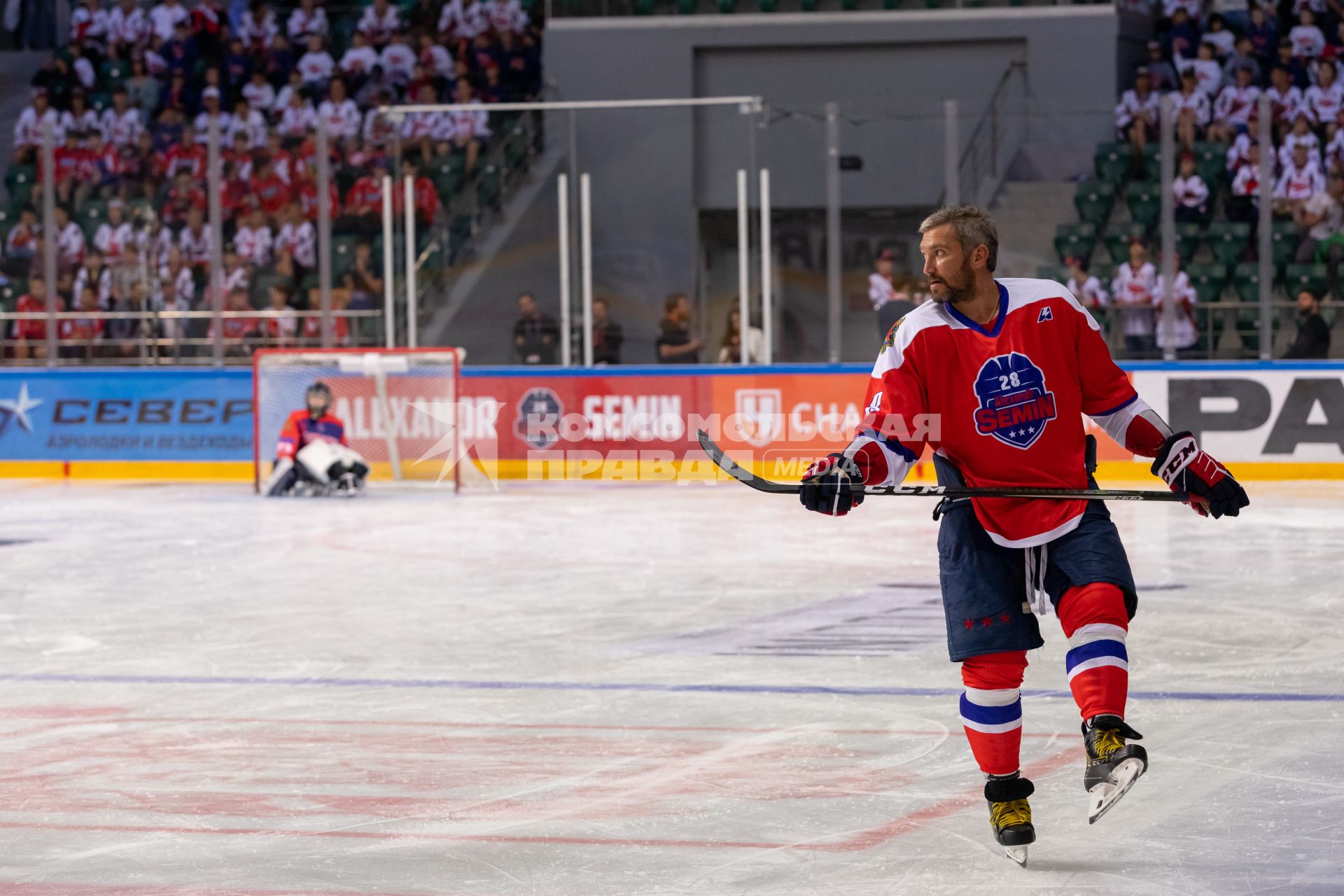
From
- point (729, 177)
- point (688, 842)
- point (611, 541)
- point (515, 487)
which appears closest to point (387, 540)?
point (611, 541)

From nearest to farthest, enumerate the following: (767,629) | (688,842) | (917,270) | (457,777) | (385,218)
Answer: (688,842) → (457,777) → (767,629) → (917,270) → (385,218)

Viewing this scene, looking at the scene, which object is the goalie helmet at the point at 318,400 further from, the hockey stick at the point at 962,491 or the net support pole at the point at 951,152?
the hockey stick at the point at 962,491

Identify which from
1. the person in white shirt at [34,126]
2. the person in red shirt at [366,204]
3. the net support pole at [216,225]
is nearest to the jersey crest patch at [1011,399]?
the person in red shirt at [366,204]

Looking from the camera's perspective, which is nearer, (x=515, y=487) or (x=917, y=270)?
(x=917, y=270)

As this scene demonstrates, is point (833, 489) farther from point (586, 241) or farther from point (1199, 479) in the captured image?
point (586, 241)

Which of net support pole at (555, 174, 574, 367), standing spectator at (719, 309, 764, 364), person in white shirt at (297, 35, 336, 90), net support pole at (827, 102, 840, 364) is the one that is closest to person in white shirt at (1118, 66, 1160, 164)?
net support pole at (827, 102, 840, 364)

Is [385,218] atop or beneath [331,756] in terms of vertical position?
atop

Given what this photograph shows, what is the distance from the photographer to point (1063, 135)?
13781mm

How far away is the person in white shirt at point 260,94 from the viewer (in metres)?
19.3

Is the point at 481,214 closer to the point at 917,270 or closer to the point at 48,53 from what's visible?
the point at 917,270

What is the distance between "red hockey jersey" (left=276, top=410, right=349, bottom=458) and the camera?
1384cm

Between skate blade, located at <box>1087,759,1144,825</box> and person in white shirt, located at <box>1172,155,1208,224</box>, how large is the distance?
1047 centimetres

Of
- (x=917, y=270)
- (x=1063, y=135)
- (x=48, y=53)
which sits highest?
(x=48, y=53)

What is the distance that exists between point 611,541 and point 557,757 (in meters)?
5.67
